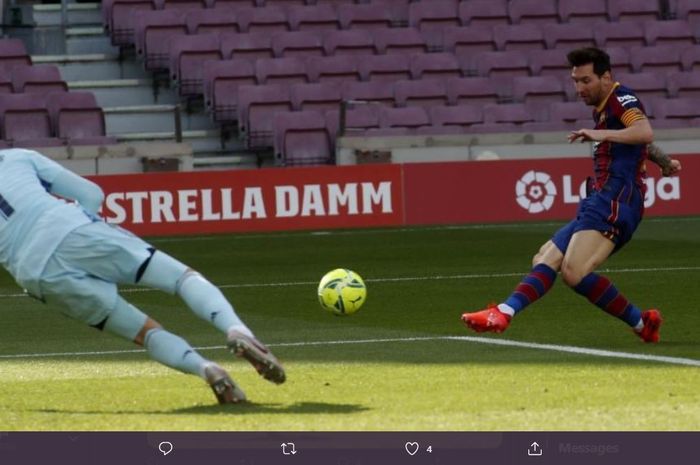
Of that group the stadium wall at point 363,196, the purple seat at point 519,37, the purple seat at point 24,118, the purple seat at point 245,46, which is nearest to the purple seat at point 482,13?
→ the purple seat at point 519,37

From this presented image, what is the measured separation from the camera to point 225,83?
86.5 feet

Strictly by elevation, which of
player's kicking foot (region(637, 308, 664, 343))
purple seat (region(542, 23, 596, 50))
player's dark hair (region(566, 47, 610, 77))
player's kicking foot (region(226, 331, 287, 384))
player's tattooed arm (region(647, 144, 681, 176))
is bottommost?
player's kicking foot (region(637, 308, 664, 343))

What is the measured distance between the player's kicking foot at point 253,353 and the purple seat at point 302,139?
56.9 ft

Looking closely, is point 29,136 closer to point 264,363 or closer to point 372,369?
point 372,369

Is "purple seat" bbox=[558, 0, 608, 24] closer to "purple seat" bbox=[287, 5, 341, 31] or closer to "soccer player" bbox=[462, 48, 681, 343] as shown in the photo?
"purple seat" bbox=[287, 5, 341, 31]

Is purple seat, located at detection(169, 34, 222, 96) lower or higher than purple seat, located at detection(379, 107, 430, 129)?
Answer: higher

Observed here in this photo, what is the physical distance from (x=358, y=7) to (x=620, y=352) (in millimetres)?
18669

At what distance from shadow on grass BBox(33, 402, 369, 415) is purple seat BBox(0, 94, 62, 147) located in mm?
16356

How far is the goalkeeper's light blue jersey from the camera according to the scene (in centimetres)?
850

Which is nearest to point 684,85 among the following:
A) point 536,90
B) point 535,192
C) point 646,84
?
point 646,84

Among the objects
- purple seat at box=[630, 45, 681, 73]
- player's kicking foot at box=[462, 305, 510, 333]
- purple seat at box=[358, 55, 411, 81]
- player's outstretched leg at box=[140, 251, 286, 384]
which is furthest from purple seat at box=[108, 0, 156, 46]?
player's outstretched leg at box=[140, 251, 286, 384]

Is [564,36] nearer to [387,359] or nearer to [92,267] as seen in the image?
[387,359]

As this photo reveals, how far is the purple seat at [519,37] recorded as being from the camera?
2862 centimetres

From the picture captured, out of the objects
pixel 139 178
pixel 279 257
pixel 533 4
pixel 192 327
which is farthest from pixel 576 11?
pixel 192 327
